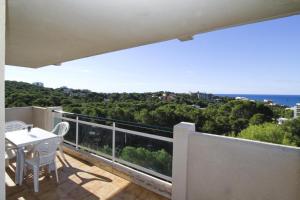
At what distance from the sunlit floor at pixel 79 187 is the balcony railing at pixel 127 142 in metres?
0.36

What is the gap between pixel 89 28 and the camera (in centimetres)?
265

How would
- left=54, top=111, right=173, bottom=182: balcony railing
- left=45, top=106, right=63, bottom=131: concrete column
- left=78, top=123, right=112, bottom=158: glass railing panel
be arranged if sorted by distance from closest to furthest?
left=54, top=111, right=173, bottom=182: balcony railing → left=78, top=123, right=112, bottom=158: glass railing panel → left=45, top=106, right=63, bottom=131: concrete column

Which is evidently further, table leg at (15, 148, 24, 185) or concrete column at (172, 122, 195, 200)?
table leg at (15, 148, 24, 185)

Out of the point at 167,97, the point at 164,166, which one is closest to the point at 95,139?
the point at 164,166

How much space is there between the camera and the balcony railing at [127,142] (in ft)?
10.9

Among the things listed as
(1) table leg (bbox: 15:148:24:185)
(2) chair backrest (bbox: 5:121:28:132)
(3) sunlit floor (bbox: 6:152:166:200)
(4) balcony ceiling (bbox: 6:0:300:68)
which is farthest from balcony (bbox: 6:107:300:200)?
(4) balcony ceiling (bbox: 6:0:300:68)

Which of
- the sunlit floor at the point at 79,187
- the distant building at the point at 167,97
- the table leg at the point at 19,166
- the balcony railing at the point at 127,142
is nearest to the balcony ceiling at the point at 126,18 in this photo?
the balcony railing at the point at 127,142

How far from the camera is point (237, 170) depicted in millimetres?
2344

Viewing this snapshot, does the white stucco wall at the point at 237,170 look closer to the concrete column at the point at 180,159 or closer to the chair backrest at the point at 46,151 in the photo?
the concrete column at the point at 180,159

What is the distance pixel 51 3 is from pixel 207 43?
11.3 m

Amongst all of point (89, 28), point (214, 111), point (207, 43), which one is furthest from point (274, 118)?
point (89, 28)

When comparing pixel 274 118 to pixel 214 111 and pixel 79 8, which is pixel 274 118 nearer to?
pixel 214 111

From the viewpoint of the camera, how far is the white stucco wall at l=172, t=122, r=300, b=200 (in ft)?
6.74

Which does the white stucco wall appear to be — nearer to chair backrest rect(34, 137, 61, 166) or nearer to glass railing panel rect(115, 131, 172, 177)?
glass railing panel rect(115, 131, 172, 177)
